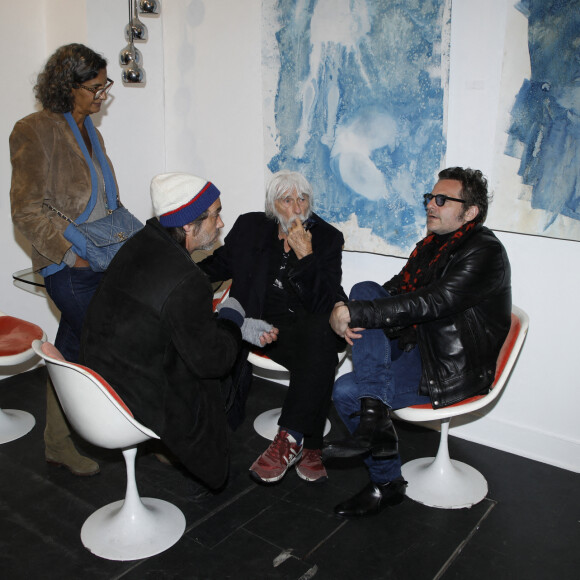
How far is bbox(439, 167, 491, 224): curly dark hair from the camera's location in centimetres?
262

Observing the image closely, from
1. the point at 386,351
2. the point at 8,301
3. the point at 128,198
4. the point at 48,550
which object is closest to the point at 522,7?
the point at 386,351

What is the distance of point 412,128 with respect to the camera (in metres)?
3.09

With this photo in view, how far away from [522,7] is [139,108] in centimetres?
241

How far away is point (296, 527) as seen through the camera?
261 centimetres

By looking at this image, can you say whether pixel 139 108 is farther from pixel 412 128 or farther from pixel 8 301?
pixel 412 128

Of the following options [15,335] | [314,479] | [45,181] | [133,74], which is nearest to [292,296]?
[314,479]

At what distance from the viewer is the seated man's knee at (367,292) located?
269cm

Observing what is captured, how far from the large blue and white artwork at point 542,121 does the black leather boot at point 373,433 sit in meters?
1.11

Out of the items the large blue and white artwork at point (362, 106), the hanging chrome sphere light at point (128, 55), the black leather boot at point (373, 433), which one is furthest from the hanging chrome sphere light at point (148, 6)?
the black leather boot at point (373, 433)

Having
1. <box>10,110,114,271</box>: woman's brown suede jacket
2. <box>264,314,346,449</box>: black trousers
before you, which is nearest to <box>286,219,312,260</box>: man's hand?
<box>264,314,346,449</box>: black trousers

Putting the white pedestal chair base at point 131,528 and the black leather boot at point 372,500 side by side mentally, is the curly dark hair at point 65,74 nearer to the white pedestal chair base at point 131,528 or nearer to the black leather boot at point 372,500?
the white pedestal chair base at point 131,528

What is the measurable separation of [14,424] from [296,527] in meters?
1.73

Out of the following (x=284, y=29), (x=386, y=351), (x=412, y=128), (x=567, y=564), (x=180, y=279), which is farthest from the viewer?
→ (x=284, y=29)

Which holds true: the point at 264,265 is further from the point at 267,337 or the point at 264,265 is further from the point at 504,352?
the point at 504,352
